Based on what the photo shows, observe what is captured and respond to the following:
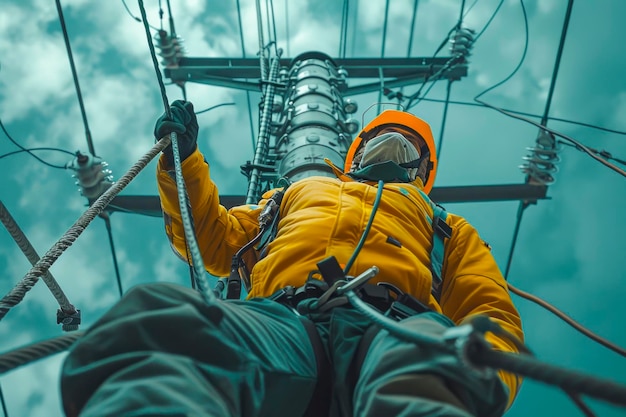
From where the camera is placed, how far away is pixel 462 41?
22.1 ft

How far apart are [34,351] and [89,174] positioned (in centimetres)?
336

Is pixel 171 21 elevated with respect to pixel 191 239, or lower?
elevated

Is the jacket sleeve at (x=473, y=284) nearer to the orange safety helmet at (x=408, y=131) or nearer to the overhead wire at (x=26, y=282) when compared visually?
the orange safety helmet at (x=408, y=131)

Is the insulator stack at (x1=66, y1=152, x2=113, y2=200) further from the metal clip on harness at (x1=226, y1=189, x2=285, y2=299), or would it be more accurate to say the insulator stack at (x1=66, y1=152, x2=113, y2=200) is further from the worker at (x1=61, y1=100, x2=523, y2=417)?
the metal clip on harness at (x1=226, y1=189, x2=285, y2=299)

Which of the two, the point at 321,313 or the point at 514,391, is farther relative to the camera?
the point at 514,391

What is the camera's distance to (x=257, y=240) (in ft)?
8.87

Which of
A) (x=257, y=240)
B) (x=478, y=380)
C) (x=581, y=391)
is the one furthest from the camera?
(x=257, y=240)

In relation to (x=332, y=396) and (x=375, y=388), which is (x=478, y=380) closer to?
(x=375, y=388)

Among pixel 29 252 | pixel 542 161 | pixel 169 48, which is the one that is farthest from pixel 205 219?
pixel 169 48

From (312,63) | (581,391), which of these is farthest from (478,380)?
(312,63)

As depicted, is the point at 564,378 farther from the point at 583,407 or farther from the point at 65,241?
the point at 65,241

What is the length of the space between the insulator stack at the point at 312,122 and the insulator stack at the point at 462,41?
6.62ft

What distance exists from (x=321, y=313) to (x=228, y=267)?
120 centimetres

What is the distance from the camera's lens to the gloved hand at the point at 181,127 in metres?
2.53
